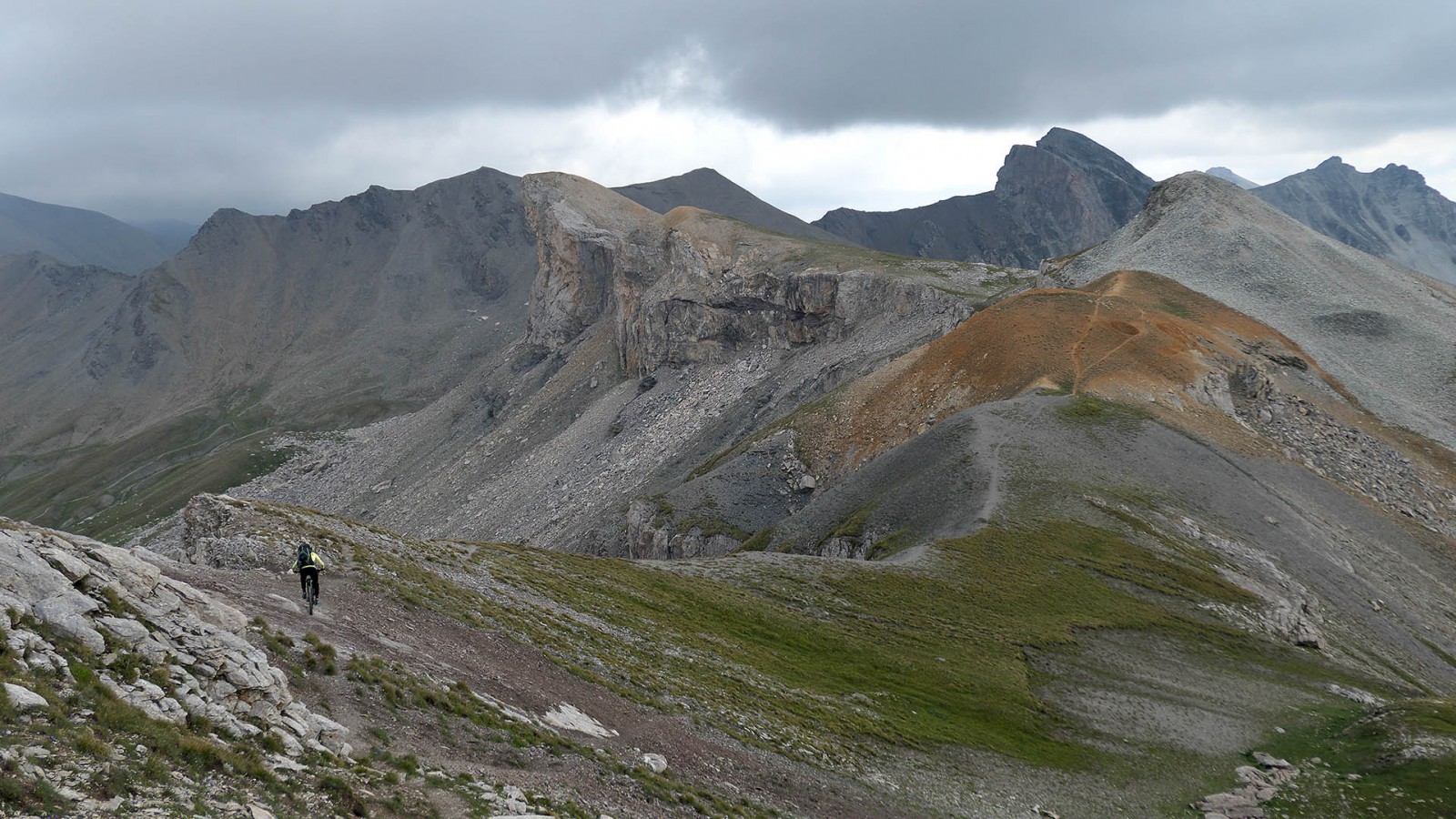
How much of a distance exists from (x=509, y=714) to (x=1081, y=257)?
386 feet

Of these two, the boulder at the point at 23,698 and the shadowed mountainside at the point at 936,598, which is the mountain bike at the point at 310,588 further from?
the boulder at the point at 23,698

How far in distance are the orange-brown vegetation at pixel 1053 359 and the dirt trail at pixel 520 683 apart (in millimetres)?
56046

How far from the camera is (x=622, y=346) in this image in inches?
6560

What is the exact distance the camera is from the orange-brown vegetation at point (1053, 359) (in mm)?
76062

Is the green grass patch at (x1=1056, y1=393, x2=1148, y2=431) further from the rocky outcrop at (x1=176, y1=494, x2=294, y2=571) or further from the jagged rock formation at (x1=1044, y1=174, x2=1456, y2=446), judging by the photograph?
the rocky outcrop at (x1=176, y1=494, x2=294, y2=571)

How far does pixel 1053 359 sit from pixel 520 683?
66.7m

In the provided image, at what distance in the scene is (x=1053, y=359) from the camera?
7906 cm

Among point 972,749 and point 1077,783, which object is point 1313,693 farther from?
point 972,749

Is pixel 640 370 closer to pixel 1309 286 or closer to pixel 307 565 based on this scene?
pixel 1309 286

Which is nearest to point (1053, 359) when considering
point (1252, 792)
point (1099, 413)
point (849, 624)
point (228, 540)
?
point (1099, 413)

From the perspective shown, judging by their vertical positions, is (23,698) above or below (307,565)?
above

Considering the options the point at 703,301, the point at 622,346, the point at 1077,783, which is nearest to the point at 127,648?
the point at 1077,783

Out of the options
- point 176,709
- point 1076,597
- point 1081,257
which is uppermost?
point 1081,257

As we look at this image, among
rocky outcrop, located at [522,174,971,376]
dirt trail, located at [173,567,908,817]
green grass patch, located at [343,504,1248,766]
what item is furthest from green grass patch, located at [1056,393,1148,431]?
dirt trail, located at [173,567,908,817]
